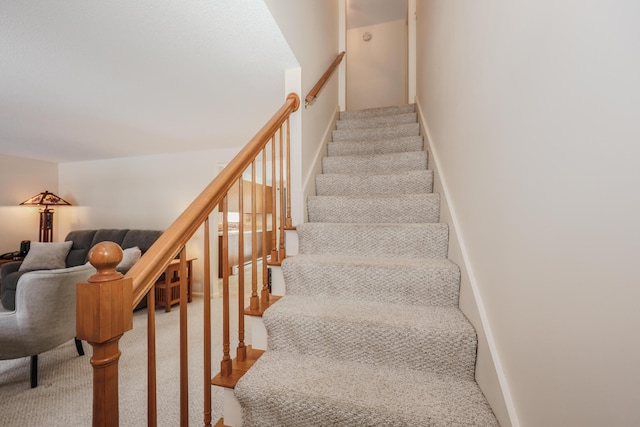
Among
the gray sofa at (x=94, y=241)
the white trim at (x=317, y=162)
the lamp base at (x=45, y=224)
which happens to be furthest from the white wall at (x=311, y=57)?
the lamp base at (x=45, y=224)

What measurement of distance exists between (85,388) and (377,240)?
2.20 m

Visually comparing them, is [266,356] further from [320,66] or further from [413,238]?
[320,66]

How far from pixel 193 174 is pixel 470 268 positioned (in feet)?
12.7

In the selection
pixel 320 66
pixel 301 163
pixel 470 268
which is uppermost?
pixel 320 66

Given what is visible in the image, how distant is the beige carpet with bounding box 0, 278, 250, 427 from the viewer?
1559 millimetres

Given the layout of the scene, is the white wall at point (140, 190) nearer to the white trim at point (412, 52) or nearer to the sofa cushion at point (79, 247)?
the sofa cushion at point (79, 247)

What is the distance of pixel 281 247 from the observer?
5.06 ft

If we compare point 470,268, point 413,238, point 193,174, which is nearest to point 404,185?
point 413,238

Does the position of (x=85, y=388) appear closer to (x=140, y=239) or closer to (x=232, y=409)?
(x=232, y=409)

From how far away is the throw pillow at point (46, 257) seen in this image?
334cm

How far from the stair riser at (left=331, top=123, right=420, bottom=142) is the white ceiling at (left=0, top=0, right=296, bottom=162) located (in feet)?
2.27

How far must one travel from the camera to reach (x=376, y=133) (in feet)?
8.38

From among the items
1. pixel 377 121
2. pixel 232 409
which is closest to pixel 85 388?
pixel 232 409

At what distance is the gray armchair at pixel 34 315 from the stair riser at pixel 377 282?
163 cm
